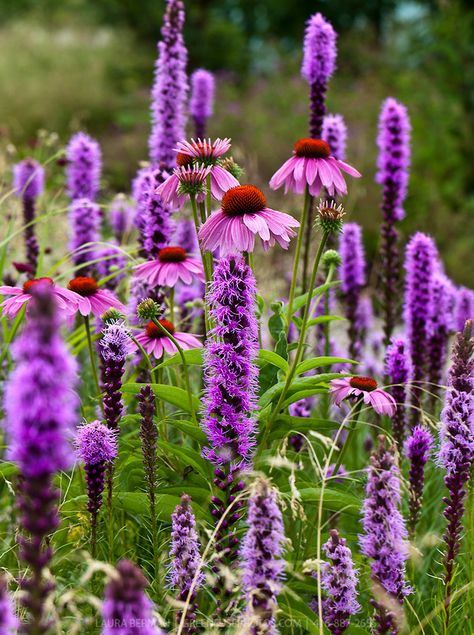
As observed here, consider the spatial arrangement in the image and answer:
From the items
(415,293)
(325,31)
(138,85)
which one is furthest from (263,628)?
(138,85)

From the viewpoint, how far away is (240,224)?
2.31 metres

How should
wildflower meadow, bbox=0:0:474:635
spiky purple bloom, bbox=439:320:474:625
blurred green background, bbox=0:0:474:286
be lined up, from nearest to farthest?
wildflower meadow, bbox=0:0:474:635
spiky purple bloom, bbox=439:320:474:625
blurred green background, bbox=0:0:474:286

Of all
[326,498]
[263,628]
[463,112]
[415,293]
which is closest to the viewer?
[263,628]

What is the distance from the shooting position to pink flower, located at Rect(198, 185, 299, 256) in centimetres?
227

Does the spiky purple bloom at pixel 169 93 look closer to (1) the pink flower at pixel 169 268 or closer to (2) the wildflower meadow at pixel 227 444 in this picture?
(2) the wildflower meadow at pixel 227 444

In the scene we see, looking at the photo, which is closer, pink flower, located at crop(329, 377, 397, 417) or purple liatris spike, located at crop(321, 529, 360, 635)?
purple liatris spike, located at crop(321, 529, 360, 635)

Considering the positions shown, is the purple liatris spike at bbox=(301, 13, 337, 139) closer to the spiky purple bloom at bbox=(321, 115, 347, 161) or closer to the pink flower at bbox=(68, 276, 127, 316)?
the spiky purple bloom at bbox=(321, 115, 347, 161)

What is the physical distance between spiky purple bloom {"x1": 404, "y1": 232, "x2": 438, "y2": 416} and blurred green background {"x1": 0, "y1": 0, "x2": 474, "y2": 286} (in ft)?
7.50

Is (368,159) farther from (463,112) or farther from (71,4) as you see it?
(71,4)

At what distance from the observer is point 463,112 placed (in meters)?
11.2

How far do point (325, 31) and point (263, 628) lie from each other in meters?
3.17

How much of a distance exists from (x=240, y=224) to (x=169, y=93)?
1.89 m

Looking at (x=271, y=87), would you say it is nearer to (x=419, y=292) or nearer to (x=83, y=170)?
(x=83, y=170)

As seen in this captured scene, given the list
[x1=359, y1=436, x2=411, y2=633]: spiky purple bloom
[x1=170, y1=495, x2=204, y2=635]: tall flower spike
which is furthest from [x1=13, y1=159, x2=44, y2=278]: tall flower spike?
[x1=359, y1=436, x2=411, y2=633]: spiky purple bloom
